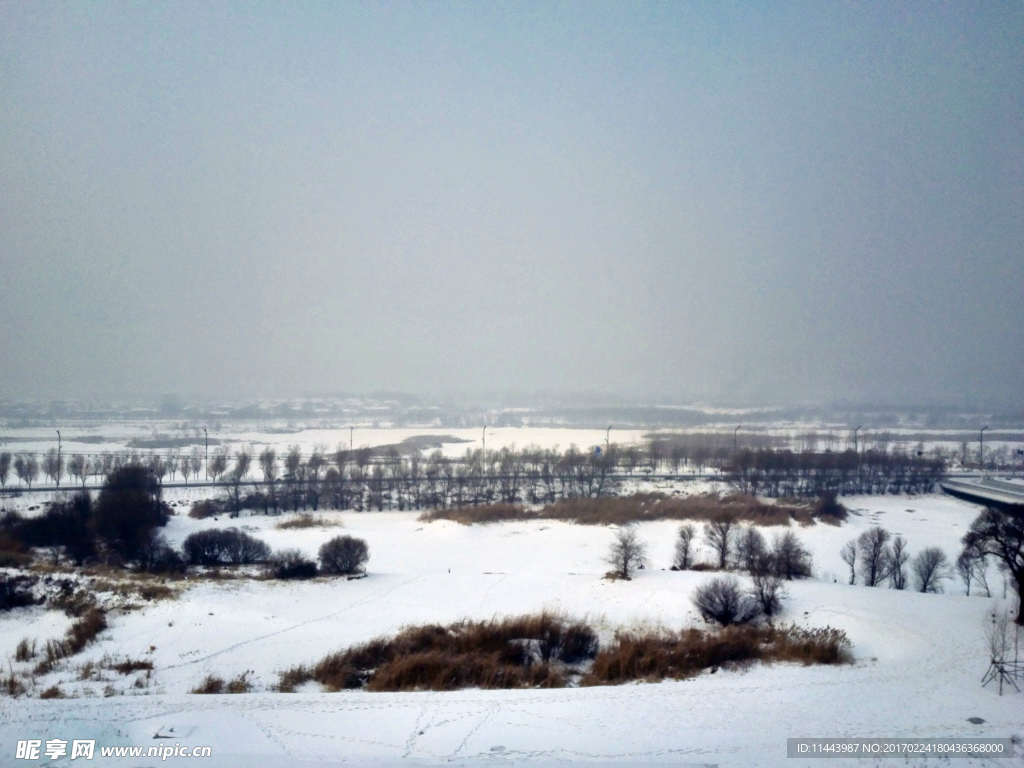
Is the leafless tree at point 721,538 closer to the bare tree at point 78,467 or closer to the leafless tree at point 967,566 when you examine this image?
the leafless tree at point 967,566

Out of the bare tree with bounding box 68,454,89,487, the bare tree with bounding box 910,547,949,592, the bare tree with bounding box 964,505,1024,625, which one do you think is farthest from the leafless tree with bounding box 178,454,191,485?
the bare tree with bounding box 964,505,1024,625

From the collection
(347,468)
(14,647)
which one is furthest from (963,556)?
(347,468)

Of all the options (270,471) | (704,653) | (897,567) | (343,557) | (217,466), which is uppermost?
(704,653)

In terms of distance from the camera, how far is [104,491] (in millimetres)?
27938

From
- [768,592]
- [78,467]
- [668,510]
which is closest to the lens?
[768,592]

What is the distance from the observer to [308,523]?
1160 inches

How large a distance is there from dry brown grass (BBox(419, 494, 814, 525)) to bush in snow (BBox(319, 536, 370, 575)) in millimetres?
8630

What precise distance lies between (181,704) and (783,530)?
23489 mm

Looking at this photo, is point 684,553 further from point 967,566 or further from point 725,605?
point 967,566

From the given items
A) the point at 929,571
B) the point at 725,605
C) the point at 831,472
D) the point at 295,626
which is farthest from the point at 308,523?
the point at 831,472

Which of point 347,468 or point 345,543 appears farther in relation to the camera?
point 347,468

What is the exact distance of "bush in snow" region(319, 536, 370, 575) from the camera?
2088cm

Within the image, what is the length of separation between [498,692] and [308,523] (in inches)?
844

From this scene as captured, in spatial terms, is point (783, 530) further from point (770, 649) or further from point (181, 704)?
point (181, 704)
